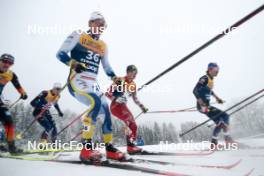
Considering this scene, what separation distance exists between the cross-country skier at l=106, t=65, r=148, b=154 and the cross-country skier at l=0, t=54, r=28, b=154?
2.02m

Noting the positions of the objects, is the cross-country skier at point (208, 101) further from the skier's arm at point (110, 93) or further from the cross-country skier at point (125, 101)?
the skier's arm at point (110, 93)

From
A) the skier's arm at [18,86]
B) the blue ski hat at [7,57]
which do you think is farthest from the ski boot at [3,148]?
the blue ski hat at [7,57]

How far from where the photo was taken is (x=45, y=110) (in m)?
6.48

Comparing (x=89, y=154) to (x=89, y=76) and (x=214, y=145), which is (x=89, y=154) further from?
(x=214, y=145)

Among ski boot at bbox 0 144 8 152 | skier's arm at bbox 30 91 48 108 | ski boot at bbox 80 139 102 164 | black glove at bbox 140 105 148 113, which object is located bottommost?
ski boot at bbox 0 144 8 152

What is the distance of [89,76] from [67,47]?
0.58 meters

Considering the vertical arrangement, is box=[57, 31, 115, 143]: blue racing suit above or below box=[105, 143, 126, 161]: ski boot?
above

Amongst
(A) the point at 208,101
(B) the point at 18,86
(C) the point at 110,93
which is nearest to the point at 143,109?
(C) the point at 110,93

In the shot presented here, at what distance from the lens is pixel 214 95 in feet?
19.7

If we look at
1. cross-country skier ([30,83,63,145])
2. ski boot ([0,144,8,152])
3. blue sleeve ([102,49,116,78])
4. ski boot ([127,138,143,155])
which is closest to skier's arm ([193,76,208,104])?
ski boot ([127,138,143,155])

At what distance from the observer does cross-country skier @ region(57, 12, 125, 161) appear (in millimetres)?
3355

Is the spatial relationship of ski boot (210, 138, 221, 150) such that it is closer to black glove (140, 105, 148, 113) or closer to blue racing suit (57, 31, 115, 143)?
black glove (140, 105, 148, 113)

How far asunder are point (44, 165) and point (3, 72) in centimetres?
271

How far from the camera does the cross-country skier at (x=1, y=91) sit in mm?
4434
